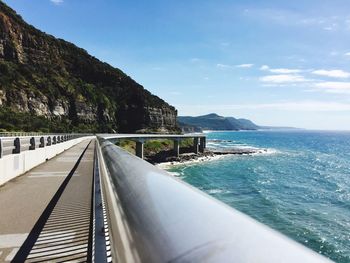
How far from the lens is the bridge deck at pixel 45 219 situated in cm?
632

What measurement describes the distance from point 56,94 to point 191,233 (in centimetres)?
14668

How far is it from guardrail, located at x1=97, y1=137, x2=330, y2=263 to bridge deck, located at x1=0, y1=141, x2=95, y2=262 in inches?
159

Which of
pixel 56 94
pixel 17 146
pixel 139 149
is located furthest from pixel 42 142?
pixel 56 94

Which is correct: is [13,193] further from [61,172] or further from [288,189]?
[288,189]

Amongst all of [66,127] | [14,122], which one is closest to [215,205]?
[14,122]

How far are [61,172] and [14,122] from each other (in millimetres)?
82843

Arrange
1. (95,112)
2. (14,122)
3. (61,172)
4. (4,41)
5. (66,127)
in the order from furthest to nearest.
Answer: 1. (95,112)
2. (4,41)
3. (66,127)
4. (14,122)
5. (61,172)

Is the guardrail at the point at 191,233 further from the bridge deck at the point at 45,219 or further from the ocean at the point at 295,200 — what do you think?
the ocean at the point at 295,200

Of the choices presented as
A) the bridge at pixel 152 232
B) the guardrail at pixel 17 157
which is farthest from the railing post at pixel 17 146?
the bridge at pixel 152 232

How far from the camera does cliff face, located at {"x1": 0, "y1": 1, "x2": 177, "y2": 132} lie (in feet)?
383

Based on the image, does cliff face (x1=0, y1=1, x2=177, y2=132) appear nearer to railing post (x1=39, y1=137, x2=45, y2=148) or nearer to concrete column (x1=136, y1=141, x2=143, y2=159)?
concrete column (x1=136, y1=141, x2=143, y2=159)

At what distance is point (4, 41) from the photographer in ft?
470

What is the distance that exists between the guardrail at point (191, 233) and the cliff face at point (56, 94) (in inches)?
3743

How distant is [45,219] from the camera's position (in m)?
8.76
